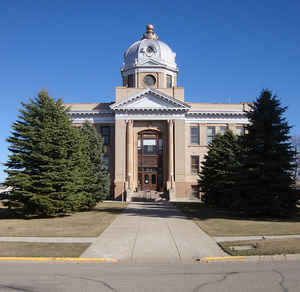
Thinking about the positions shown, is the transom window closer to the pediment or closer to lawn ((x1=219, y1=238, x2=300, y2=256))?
the pediment

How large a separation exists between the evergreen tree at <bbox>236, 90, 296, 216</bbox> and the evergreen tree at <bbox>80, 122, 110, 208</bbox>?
12.1 m

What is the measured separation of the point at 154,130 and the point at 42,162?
2802cm

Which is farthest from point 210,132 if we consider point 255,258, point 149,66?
point 255,258

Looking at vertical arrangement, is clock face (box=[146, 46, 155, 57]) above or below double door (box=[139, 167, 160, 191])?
above

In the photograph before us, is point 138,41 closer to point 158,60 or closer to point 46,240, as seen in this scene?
point 158,60

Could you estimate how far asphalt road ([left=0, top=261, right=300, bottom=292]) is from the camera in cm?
721

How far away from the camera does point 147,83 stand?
52.5 meters

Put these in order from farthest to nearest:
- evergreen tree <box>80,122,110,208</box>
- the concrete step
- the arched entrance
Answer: the arched entrance → the concrete step → evergreen tree <box>80,122,110,208</box>

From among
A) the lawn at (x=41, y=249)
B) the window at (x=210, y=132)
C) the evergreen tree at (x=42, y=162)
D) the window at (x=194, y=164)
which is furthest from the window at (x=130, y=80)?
the lawn at (x=41, y=249)

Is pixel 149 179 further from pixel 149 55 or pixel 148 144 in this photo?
pixel 149 55

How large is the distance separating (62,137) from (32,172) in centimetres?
302

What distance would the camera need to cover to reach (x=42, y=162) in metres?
21.6

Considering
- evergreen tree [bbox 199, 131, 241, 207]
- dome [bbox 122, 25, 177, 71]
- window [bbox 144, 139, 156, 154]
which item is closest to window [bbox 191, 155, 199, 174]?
window [bbox 144, 139, 156, 154]

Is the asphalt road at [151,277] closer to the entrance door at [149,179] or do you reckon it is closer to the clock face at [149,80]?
the entrance door at [149,179]
